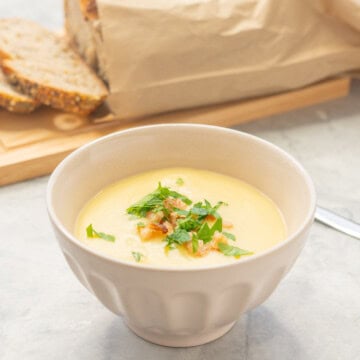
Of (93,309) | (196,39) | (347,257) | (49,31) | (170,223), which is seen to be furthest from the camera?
(49,31)

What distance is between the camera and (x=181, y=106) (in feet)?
6.16

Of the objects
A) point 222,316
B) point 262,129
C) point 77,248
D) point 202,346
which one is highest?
point 77,248

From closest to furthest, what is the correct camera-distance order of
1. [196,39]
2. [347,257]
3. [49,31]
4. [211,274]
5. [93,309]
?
1. [211,274]
2. [93,309]
3. [347,257]
4. [196,39]
5. [49,31]

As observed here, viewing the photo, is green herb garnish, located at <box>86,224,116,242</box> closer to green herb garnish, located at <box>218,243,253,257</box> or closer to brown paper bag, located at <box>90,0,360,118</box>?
green herb garnish, located at <box>218,243,253,257</box>

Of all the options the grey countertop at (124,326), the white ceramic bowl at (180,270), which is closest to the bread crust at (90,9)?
the grey countertop at (124,326)

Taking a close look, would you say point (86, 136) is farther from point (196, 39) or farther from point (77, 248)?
point (77, 248)

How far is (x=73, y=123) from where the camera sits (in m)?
1.86

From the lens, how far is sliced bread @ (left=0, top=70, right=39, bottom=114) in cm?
183

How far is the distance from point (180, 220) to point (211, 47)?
0.83m

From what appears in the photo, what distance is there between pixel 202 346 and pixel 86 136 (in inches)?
32.3

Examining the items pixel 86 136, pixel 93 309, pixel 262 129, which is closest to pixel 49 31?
pixel 86 136

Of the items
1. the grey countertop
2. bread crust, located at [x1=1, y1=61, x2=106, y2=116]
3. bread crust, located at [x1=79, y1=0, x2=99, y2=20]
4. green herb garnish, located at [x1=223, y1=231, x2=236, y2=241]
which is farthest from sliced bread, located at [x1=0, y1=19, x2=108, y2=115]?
green herb garnish, located at [x1=223, y1=231, x2=236, y2=241]

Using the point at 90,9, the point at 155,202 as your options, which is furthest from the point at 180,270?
the point at 90,9

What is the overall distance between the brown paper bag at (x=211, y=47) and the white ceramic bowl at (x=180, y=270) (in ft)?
1.85
